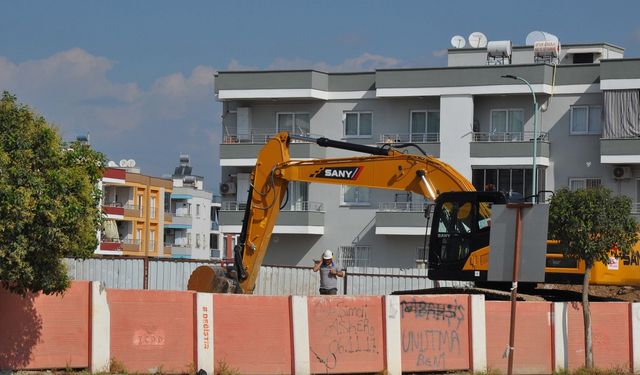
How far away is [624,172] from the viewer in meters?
48.9

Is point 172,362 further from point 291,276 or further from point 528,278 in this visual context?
point 291,276

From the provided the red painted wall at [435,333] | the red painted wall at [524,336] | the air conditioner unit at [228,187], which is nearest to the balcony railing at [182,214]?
the air conditioner unit at [228,187]

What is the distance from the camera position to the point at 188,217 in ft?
380

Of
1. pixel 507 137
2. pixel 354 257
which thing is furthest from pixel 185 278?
pixel 507 137

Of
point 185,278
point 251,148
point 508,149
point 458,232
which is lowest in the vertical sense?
point 185,278

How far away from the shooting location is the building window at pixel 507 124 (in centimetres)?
5088

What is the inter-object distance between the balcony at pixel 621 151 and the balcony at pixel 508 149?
106 inches

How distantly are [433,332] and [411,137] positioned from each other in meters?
30.5

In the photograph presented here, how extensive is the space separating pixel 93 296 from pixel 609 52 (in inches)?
1531

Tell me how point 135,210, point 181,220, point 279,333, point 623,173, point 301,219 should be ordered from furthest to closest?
1. point 181,220
2. point 135,210
3. point 301,219
4. point 623,173
5. point 279,333

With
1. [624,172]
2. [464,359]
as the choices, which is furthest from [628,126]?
[464,359]

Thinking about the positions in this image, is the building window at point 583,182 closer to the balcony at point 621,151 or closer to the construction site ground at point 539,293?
the balcony at point 621,151

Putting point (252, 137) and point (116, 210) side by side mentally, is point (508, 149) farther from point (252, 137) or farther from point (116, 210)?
point (116, 210)

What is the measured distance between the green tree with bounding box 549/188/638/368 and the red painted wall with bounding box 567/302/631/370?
1.55ft
